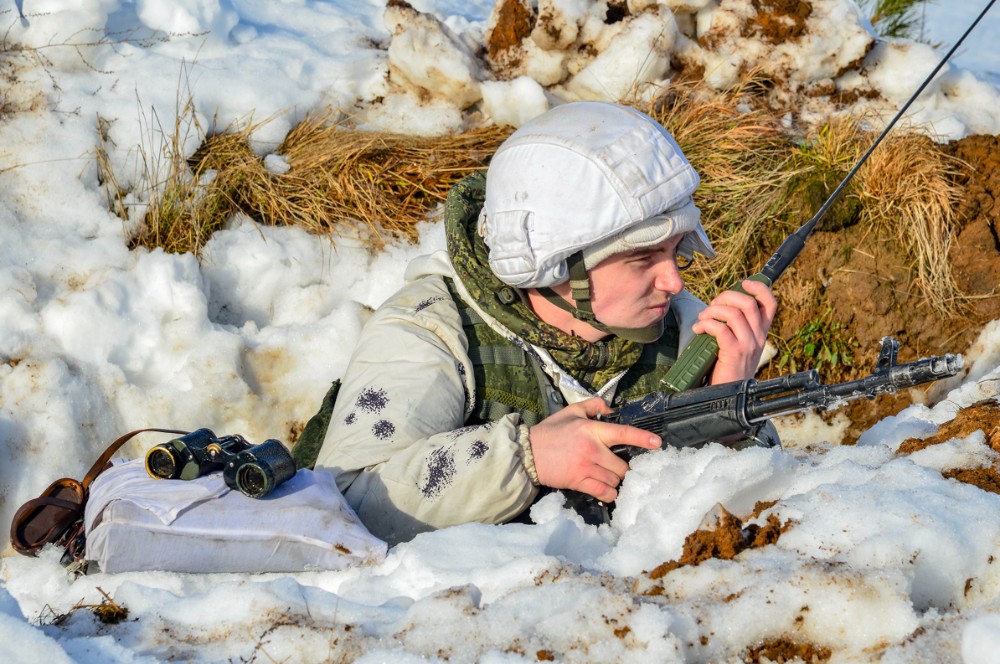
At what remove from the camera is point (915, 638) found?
71.9 inches

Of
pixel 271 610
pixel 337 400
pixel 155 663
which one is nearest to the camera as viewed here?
pixel 155 663

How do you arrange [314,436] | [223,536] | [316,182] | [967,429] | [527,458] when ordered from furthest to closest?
1. [316,182]
2. [314,436]
3. [527,458]
4. [967,429]
5. [223,536]

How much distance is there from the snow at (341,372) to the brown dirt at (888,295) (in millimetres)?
170

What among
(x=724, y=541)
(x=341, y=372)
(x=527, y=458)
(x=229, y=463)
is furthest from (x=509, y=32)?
(x=724, y=541)

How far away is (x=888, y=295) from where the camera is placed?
4727mm

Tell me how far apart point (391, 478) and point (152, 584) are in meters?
0.67

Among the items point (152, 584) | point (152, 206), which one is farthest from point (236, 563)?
point (152, 206)

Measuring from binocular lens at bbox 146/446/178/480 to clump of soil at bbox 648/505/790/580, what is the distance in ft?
3.92

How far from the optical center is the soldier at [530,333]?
2.75m

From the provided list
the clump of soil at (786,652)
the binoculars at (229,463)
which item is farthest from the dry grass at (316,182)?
the clump of soil at (786,652)

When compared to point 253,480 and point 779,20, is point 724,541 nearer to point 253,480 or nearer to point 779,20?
point 253,480

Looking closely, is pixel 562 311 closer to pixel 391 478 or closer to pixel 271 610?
pixel 391 478

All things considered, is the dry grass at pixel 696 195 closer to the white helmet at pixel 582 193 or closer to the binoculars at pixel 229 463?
the white helmet at pixel 582 193

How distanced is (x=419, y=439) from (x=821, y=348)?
253 cm
